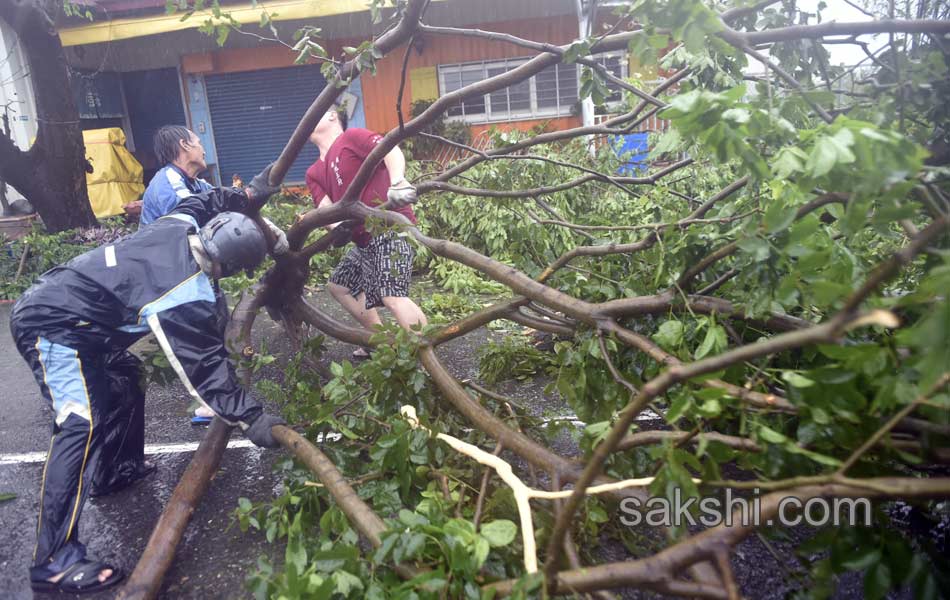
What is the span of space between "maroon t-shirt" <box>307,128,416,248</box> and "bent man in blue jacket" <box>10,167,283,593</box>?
1485 mm

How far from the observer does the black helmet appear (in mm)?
2809

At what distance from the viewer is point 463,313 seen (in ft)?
19.5

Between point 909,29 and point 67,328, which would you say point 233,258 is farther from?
point 909,29

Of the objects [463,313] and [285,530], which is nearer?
[285,530]

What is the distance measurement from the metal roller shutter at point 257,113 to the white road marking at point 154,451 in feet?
28.1

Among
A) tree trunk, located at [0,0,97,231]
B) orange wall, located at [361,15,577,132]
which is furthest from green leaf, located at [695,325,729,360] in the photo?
orange wall, located at [361,15,577,132]

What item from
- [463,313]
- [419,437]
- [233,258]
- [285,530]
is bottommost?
[463,313]

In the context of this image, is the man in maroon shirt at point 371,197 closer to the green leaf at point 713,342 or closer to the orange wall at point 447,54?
the green leaf at point 713,342

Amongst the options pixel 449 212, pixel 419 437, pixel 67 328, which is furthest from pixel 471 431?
pixel 449 212

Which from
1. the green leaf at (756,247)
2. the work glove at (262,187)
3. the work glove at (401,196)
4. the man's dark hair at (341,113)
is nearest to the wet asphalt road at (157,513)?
the work glove at (262,187)

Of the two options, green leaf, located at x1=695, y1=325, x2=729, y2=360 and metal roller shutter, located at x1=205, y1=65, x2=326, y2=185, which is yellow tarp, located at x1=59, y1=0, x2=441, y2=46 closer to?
metal roller shutter, located at x1=205, y1=65, x2=326, y2=185

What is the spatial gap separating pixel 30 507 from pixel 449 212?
5400mm

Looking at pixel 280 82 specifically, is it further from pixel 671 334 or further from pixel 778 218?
pixel 778 218

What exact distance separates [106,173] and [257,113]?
9.15 feet
